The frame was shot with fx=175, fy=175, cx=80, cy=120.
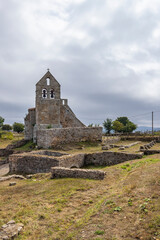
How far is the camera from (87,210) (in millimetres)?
6359

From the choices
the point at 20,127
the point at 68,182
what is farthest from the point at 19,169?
the point at 20,127

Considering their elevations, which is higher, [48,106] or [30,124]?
[48,106]

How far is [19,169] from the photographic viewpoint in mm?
16672

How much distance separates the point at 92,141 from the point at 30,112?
13.3 meters

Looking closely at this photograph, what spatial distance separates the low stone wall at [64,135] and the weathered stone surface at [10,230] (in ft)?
56.9

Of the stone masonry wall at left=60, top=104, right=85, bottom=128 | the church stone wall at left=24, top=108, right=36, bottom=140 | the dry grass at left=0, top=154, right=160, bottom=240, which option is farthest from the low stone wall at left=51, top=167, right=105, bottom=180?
the church stone wall at left=24, top=108, right=36, bottom=140

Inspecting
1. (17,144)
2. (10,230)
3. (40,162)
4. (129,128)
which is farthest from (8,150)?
(129,128)

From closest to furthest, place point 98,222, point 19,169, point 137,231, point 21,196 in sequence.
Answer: point 137,231, point 98,222, point 21,196, point 19,169

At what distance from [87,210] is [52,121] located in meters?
24.2

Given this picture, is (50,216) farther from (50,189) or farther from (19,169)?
(19,169)

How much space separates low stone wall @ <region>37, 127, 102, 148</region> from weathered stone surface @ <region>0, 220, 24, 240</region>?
17339 millimetres

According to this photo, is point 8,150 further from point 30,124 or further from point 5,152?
point 30,124

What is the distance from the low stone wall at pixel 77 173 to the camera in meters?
10.0

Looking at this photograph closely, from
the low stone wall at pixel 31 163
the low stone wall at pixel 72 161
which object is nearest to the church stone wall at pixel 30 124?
the low stone wall at pixel 31 163
